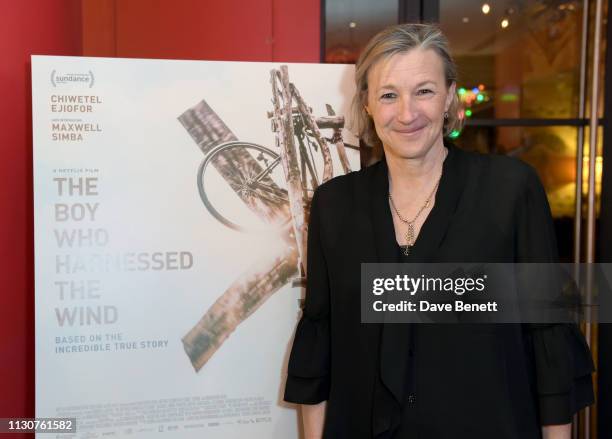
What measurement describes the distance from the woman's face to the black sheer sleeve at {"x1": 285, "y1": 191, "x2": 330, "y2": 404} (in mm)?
351

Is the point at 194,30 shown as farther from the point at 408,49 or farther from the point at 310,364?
the point at 310,364

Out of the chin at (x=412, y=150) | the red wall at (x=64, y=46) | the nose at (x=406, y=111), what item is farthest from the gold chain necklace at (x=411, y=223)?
the red wall at (x=64, y=46)

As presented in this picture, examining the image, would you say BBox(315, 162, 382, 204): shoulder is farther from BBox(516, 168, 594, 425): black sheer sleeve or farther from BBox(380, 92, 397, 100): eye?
BBox(516, 168, 594, 425): black sheer sleeve

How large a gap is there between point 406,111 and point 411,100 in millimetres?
38

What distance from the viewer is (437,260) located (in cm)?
153

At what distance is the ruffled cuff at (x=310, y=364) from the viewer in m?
1.73

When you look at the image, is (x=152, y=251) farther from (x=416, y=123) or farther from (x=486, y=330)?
(x=486, y=330)

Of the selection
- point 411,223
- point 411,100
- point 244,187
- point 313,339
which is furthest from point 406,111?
point 313,339

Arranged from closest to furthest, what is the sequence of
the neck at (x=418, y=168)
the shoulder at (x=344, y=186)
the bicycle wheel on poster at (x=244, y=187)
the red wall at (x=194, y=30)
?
the neck at (x=418, y=168)
the shoulder at (x=344, y=186)
the bicycle wheel on poster at (x=244, y=187)
the red wall at (x=194, y=30)

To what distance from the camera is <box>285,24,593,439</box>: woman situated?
152cm

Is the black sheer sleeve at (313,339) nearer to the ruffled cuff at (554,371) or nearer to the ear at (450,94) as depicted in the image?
the ear at (450,94)

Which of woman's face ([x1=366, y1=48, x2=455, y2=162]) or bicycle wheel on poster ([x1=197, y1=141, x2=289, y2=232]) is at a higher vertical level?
woman's face ([x1=366, y1=48, x2=455, y2=162])

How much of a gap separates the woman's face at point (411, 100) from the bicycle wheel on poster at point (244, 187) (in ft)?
1.55

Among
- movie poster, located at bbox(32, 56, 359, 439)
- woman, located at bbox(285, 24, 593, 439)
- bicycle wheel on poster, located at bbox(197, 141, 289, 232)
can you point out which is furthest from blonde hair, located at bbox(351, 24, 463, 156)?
bicycle wheel on poster, located at bbox(197, 141, 289, 232)
